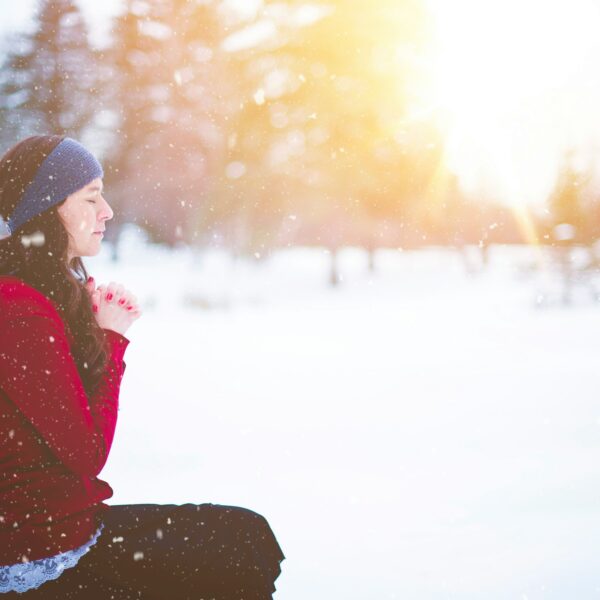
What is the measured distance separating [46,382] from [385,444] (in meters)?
4.23

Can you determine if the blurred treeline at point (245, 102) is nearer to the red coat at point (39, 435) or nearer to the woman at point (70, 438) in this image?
the woman at point (70, 438)

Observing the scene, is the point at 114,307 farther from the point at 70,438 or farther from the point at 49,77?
the point at 49,77

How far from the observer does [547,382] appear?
7.88 meters

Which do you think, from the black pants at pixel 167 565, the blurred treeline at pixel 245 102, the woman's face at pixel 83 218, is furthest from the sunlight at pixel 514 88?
the black pants at pixel 167 565

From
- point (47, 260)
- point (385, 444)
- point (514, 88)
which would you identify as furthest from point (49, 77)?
point (47, 260)

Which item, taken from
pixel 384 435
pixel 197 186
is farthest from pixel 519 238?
pixel 384 435

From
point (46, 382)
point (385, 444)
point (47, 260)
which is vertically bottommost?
point (385, 444)

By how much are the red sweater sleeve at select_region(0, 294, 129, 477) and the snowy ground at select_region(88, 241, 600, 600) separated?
1.80 metres

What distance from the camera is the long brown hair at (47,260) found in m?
1.65

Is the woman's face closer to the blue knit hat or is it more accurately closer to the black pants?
the blue knit hat

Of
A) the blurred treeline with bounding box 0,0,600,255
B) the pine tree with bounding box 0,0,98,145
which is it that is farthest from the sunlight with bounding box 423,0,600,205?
the pine tree with bounding box 0,0,98,145

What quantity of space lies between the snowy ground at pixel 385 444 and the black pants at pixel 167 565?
4.77ft

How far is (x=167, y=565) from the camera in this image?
1.60 m

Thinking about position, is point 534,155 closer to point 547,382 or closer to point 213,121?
point 213,121
